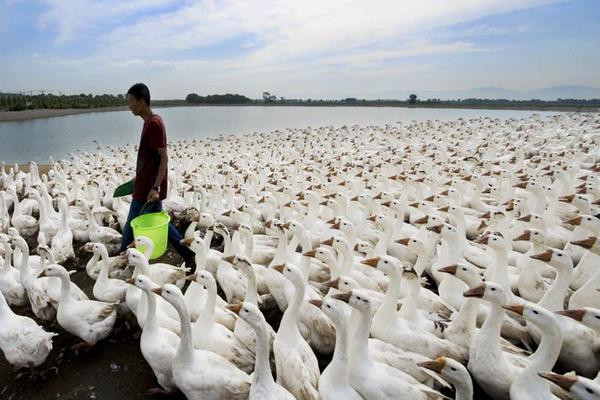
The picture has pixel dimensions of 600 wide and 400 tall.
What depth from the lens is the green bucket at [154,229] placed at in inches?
185

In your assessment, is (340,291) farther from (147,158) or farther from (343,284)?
(147,158)

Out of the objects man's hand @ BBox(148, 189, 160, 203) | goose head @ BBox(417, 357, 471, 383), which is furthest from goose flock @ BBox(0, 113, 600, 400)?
man's hand @ BBox(148, 189, 160, 203)

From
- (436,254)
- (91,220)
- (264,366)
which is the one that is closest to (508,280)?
(436,254)

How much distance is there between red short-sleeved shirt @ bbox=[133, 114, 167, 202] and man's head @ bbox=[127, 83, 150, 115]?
0.57 ft

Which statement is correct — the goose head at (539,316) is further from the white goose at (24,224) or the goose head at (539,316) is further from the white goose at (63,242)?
the white goose at (24,224)

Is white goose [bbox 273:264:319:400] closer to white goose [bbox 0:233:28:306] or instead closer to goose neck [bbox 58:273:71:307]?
goose neck [bbox 58:273:71:307]

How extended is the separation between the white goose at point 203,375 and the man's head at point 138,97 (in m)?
2.47

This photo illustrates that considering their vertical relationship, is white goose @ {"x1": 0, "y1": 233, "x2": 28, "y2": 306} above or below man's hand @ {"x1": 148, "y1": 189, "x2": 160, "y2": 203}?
below

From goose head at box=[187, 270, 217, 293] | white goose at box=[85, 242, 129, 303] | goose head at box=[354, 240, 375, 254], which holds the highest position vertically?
goose head at box=[187, 270, 217, 293]

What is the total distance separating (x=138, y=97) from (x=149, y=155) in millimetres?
718

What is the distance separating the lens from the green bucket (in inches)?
185

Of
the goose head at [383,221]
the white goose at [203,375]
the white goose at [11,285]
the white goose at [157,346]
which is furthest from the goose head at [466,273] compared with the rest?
the white goose at [11,285]

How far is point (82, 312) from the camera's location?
13.5 ft

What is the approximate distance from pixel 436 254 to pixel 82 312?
4.75m
